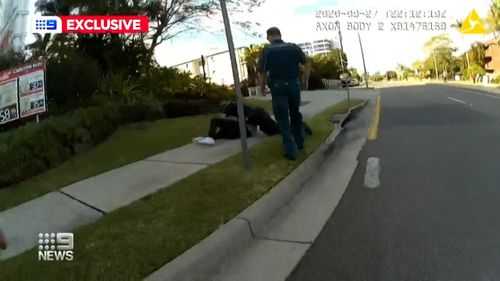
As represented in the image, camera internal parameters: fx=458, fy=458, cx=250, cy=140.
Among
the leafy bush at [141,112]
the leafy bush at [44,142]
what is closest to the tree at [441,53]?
the leafy bush at [141,112]

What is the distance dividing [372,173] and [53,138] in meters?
5.07

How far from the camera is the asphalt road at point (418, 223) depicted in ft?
11.6

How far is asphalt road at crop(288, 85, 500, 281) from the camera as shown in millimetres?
3525

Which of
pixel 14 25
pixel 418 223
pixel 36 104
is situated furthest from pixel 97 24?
pixel 418 223

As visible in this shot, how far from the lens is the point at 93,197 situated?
5555 mm

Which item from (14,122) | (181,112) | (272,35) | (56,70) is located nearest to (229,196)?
(272,35)

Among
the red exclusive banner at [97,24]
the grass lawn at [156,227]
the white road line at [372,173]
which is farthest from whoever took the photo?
the red exclusive banner at [97,24]

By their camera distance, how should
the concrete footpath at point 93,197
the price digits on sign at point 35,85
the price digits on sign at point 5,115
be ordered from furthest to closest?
the price digits on sign at point 5,115 → the price digits on sign at point 35,85 → the concrete footpath at point 93,197

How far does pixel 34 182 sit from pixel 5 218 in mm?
1546

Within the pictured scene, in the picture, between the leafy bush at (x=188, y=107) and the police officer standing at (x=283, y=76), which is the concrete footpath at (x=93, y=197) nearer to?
the police officer standing at (x=283, y=76)

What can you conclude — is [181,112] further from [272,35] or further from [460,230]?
[460,230]

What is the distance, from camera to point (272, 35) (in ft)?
23.0

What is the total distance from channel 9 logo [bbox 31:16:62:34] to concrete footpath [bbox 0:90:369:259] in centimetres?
731

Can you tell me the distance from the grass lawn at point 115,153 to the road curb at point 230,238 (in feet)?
9.28
